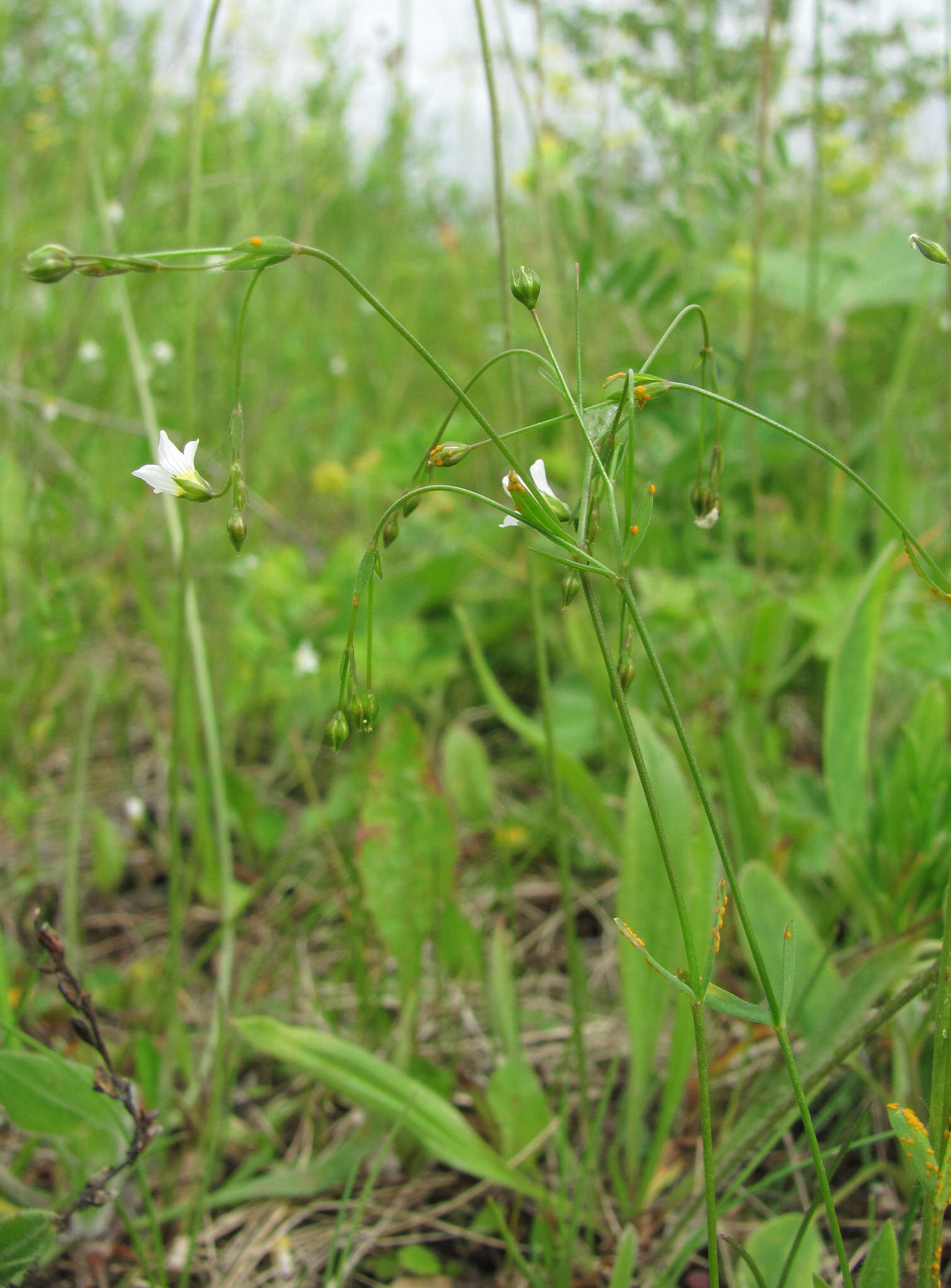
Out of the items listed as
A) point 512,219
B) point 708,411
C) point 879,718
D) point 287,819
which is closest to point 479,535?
point 708,411

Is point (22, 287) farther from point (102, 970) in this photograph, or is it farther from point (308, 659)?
point (102, 970)

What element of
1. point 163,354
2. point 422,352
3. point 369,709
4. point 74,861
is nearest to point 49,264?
point 422,352

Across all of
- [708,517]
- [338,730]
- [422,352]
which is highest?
[422,352]

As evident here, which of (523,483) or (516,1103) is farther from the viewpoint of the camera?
(516,1103)

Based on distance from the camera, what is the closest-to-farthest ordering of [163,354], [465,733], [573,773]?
[573,773] → [465,733] → [163,354]

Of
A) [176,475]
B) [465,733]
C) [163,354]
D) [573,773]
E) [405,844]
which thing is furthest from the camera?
[163,354]

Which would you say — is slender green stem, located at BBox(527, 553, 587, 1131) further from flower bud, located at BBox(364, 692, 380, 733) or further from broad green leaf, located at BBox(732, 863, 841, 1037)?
flower bud, located at BBox(364, 692, 380, 733)

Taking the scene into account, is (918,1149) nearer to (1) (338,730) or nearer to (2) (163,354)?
(1) (338,730)
